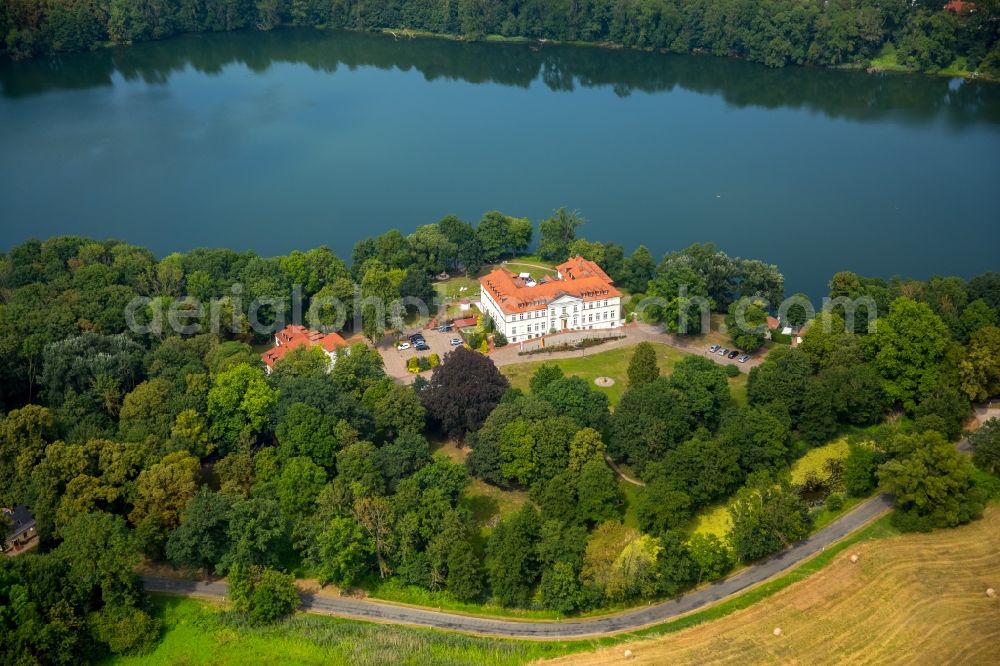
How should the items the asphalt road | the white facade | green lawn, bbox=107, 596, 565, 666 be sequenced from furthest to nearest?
1. the white facade
2. the asphalt road
3. green lawn, bbox=107, 596, 565, 666

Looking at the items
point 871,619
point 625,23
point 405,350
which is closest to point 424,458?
point 405,350

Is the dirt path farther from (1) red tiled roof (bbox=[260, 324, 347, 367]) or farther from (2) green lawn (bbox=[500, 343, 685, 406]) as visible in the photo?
(1) red tiled roof (bbox=[260, 324, 347, 367])

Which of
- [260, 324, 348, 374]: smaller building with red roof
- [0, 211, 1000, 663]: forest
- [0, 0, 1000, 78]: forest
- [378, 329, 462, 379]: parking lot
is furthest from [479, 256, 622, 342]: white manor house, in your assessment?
[0, 0, 1000, 78]: forest

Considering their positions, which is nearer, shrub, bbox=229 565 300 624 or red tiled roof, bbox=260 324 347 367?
shrub, bbox=229 565 300 624

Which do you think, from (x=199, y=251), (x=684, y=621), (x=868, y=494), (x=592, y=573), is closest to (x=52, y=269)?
(x=199, y=251)

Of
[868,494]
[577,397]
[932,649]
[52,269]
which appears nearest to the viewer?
[932,649]

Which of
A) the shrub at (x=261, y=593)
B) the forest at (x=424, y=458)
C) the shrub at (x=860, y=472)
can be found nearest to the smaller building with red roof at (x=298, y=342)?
the forest at (x=424, y=458)

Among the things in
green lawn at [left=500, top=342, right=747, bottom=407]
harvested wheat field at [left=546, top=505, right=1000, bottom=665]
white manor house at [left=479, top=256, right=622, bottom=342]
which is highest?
white manor house at [left=479, top=256, right=622, bottom=342]

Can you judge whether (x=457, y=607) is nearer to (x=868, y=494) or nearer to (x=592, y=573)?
(x=592, y=573)
